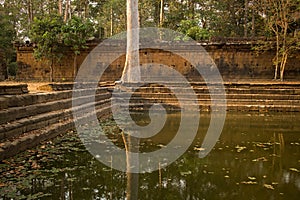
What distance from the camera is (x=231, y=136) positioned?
6.70m

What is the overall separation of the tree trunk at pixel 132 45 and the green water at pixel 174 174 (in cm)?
837

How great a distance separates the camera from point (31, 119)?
594cm

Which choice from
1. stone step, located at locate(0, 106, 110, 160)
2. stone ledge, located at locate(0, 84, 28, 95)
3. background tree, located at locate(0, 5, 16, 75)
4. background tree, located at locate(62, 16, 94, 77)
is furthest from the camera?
background tree, located at locate(0, 5, 16, 75)

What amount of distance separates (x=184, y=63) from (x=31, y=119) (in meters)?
13.2

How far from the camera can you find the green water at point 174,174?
11.4ft

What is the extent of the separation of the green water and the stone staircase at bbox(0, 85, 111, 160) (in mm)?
206

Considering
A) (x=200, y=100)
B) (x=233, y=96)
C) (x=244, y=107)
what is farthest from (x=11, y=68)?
(x=244, y=107)

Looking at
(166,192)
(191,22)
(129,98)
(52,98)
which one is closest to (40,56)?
(129,98)

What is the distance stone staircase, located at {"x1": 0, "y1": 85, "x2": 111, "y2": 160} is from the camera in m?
4.95

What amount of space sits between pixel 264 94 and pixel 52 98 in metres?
7.57

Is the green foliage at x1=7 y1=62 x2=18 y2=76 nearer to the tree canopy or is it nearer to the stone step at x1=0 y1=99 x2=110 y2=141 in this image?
the tree canopy

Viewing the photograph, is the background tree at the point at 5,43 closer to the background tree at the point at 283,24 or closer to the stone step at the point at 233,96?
the stone step at the point at 233,96

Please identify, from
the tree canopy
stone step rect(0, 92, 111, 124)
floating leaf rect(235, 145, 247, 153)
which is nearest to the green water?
floating leaf rect(235, 145, 247, 153)

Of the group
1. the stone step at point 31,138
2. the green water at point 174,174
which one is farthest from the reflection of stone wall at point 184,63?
the green water at point 174,174
